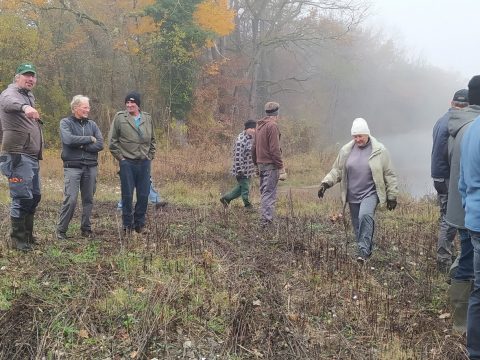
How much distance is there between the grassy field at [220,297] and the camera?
3508 mm

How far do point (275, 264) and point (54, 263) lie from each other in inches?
92.9

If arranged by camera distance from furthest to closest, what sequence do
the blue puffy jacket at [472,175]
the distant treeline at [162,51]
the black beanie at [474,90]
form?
the distant treeline at [162,51] < the black beanie at [474,90] < the blue puffy jacket at [472,175]

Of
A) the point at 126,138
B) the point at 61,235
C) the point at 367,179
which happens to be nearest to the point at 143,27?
the point at 126,138

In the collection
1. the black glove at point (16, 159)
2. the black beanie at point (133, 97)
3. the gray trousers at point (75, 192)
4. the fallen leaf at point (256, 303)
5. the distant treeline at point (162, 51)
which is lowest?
the fallen leaf at point (256, 303)

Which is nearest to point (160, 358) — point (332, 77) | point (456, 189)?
point (456, 189)

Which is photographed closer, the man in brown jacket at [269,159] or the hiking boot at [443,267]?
the hiking boot at [443,267]

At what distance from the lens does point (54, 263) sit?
15.4ft

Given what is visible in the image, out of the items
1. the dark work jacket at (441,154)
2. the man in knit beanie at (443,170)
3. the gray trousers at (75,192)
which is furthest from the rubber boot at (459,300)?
the gray trousers at (75,192)

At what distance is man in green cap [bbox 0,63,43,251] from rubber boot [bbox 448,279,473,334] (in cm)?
442

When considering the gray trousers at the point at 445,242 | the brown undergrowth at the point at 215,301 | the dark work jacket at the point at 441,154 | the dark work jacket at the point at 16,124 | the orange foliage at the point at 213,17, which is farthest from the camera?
the orange foliage at the point at 213,17

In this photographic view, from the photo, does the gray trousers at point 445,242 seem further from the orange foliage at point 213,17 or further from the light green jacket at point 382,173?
the orange foliage at point 213,17

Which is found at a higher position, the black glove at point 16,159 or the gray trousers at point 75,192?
the black glove at point 16,159

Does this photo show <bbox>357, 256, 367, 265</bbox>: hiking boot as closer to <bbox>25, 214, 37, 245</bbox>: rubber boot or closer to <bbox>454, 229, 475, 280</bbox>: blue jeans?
<bbox>454, 229, 475, 280</bbox>: blue jeans

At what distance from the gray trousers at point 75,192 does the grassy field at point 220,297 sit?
266 mm
